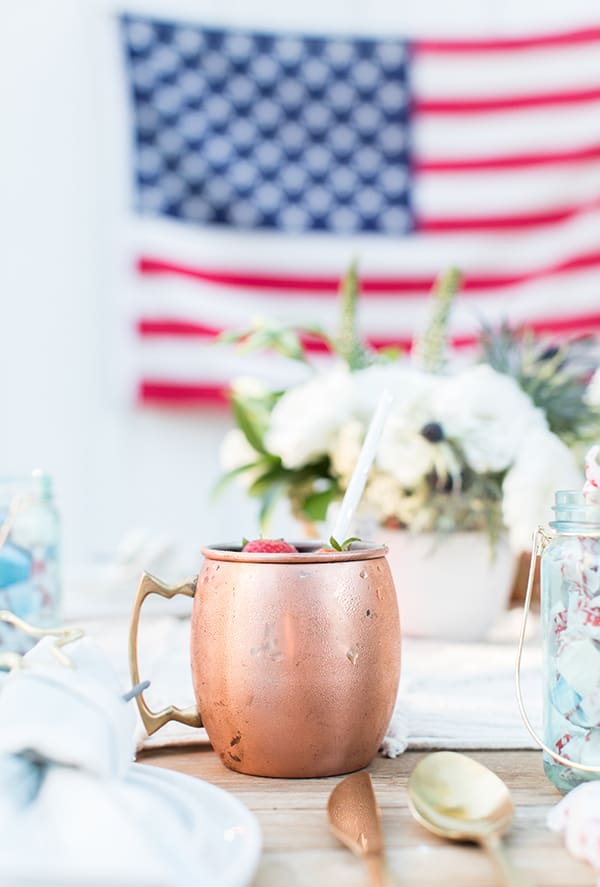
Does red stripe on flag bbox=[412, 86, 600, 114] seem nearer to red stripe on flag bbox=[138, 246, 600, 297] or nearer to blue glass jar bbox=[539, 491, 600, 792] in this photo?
red stripe on flag bbox=[138, 246, 600, 297]

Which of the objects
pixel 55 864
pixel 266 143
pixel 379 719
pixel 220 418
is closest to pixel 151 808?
pixel 55 864

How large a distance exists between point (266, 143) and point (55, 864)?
76.5 inches

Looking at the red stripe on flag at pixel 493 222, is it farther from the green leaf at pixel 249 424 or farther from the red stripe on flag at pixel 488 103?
the green leaf at pixel 249 424

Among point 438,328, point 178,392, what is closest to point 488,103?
point 178,392

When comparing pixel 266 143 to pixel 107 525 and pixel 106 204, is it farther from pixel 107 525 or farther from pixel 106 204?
pixel 107 525

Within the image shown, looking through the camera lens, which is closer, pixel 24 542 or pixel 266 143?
pixel 24 542

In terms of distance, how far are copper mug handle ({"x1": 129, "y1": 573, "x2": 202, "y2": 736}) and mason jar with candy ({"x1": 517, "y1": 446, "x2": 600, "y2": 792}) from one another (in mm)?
193

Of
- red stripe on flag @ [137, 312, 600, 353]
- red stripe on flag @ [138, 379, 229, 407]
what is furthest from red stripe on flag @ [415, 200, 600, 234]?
red stripe on flag @ [138, 379, 229, 407]

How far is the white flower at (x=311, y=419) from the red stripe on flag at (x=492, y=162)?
130 cm

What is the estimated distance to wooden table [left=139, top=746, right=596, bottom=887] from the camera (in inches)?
14.1

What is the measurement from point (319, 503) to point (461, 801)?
55 centimetres

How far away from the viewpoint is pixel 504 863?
36 cm

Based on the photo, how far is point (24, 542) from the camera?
2.53ft

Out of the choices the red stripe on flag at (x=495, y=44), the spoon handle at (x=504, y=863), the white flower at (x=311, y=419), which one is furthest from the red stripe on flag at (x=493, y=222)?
the spoon handle at (x=504, y=863)
